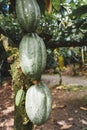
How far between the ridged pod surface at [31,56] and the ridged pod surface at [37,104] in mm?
53

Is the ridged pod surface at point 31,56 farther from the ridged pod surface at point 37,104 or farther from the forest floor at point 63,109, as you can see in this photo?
the forest floor at point 63,109

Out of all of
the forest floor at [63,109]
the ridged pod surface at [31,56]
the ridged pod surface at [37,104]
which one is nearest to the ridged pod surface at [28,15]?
the ridged pod surface at [31,56]

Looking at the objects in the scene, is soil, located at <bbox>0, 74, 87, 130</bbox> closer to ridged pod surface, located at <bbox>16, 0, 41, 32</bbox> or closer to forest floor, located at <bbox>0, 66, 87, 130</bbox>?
forest floor, located at <bbox>0, 66, 87, 130</bbox>

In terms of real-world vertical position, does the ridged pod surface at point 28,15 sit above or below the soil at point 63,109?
above

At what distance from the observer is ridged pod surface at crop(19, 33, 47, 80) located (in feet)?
2.79

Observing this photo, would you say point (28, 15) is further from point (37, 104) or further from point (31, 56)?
point (37, 104)

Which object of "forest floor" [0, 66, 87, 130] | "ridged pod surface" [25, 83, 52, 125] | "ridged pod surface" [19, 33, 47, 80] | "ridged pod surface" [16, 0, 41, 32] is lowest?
"forest floor" [0, 66, 87, 130]

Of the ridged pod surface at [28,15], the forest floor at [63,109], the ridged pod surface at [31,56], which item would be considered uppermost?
the ridged pod surface at [28,15]

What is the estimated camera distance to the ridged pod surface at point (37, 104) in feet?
2.90

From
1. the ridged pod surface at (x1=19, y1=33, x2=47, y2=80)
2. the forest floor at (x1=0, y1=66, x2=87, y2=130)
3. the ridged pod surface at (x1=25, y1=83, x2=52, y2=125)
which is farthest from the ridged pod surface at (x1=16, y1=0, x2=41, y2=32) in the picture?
the forest floor at (x1=0, y1=66, x2=87, y2=130)

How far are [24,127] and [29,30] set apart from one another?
0.66 metres

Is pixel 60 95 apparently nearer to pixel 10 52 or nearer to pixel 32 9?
pixel 10 52

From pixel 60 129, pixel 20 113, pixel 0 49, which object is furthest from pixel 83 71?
pixel 20 113

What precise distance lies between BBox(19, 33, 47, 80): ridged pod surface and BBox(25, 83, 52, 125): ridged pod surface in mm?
53
